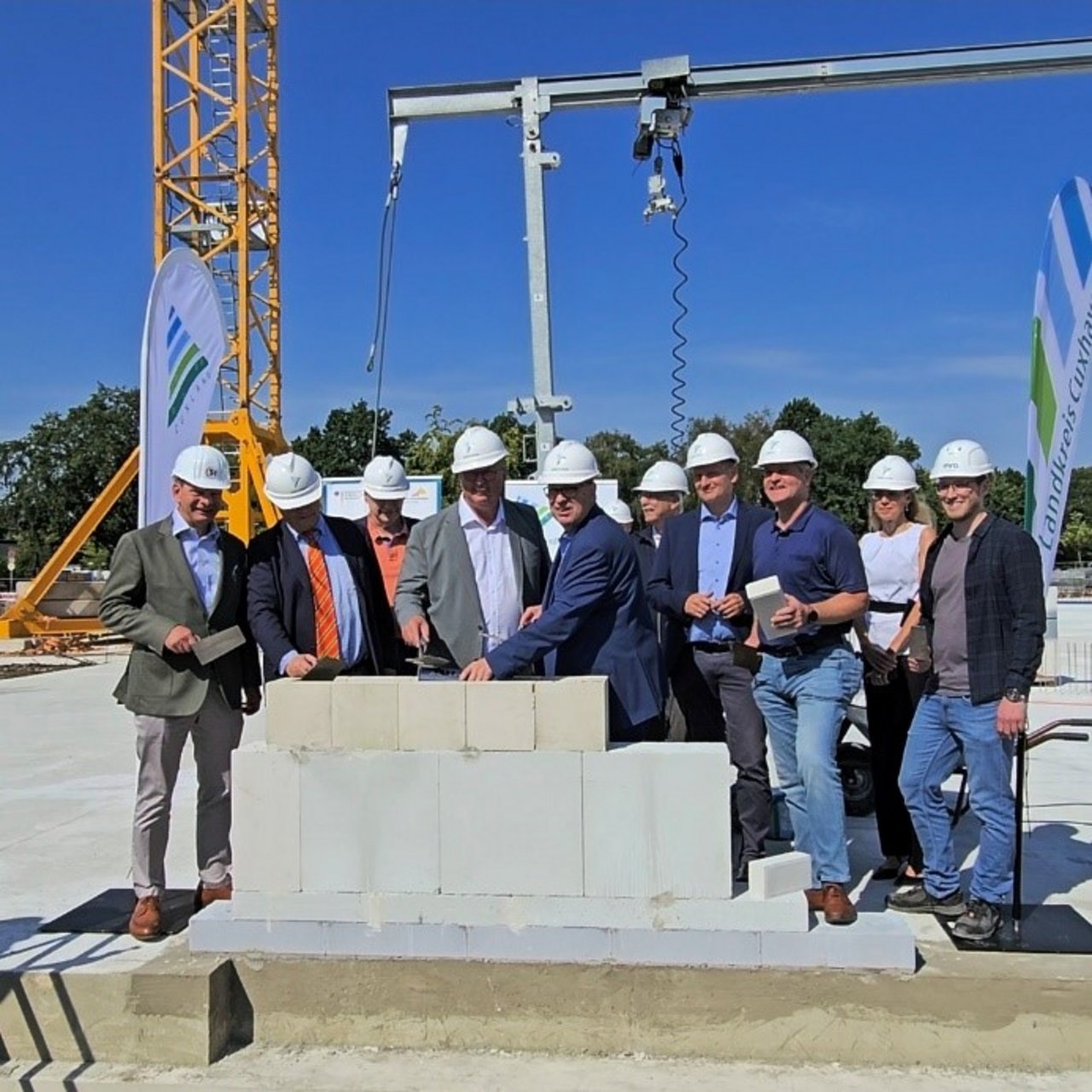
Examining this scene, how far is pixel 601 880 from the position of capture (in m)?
3.81

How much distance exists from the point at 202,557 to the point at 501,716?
1.53 meters

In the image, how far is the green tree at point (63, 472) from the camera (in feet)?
157

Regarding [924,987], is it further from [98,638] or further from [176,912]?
[98,638]

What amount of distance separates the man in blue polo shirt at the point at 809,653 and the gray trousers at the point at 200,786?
2226mm

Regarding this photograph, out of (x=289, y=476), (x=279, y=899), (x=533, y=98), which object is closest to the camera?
(x=279, y=899)

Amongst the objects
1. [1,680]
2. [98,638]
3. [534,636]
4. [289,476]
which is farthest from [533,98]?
[98,638]

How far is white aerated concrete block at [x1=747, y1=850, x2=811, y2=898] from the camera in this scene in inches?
148

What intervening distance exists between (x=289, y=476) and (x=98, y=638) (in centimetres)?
2130

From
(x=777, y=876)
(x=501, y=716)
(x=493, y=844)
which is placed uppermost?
(x=501, y=716)

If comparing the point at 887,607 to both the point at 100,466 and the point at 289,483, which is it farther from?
the point at 100,466

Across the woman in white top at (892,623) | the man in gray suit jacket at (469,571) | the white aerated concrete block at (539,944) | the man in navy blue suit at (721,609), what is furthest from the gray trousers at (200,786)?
the woman in white top at (892,623)

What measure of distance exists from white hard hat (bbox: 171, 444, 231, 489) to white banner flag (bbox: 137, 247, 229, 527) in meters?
0.47

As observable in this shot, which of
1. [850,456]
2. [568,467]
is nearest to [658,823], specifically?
[568,467]

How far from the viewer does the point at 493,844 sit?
12.6 ft
